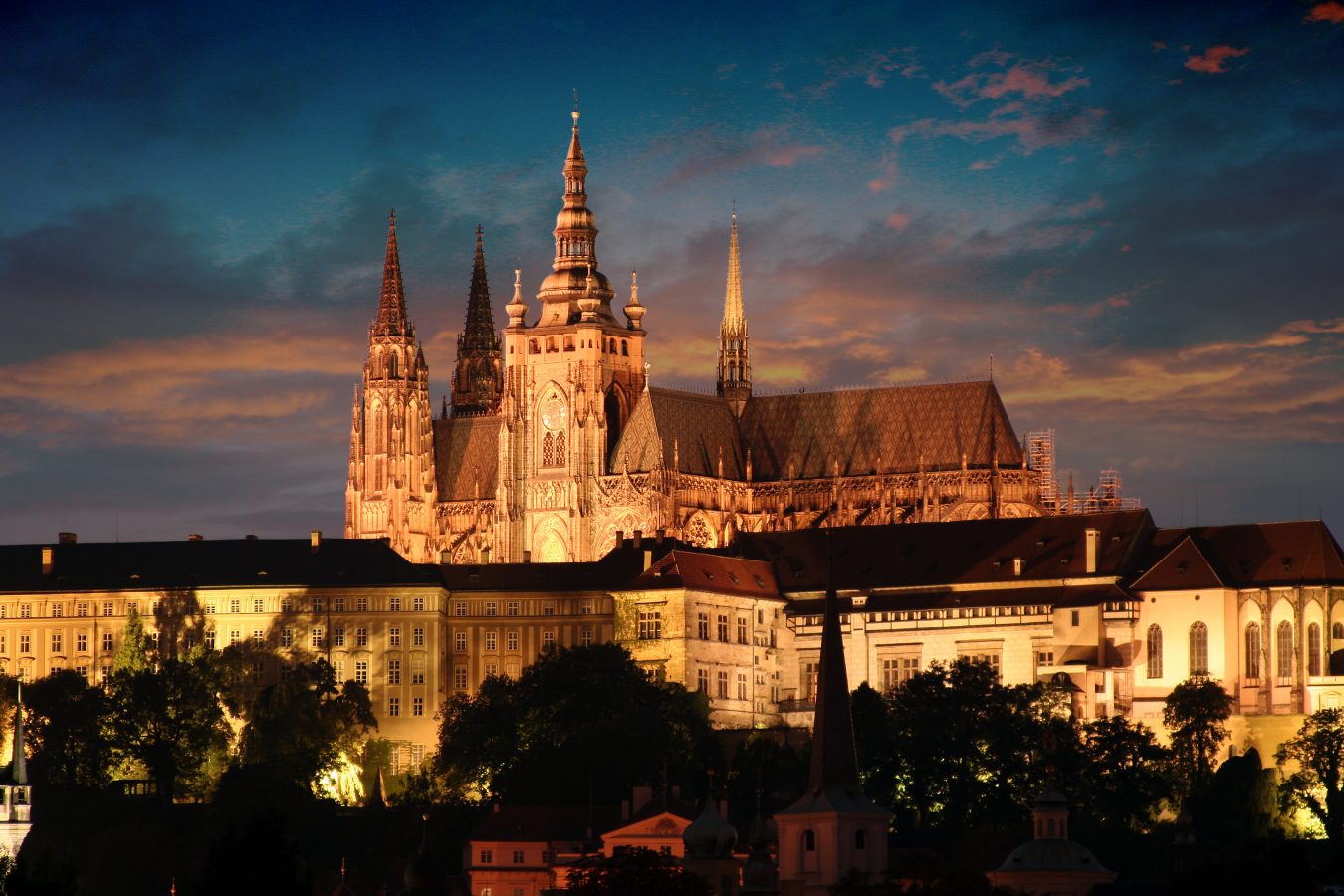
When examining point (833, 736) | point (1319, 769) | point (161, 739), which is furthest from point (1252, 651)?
point (161, 739)

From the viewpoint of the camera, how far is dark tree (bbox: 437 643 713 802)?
604 feet

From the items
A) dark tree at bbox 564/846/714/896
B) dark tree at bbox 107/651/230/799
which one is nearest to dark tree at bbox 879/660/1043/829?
dark tree at bbox 564/846/714/896

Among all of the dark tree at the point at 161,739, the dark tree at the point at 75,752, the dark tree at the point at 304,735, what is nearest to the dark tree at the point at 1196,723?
the dark tree at the point at 304,735

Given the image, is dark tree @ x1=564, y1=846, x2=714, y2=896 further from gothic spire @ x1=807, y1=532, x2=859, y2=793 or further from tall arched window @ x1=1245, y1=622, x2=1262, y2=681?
tall arched window @ x1=1245, y1=622, x2=1262, y2=681

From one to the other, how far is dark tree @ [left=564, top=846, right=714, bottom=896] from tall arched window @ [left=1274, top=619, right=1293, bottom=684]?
5124 centimetres

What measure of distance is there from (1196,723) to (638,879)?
166 ft

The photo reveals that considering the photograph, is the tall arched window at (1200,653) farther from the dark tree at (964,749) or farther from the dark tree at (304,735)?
the dark tree at (304,735)

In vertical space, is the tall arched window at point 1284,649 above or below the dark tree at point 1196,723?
above

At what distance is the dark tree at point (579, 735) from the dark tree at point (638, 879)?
27.4 meters

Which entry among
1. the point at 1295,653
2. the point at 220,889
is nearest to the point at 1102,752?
the point at 1295,653

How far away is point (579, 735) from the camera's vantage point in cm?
18725

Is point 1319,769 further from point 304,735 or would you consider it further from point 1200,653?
point 304,735

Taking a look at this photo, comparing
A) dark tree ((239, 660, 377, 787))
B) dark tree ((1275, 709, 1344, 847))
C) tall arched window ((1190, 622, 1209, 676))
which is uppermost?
tall arched window ((1190, 622, 1209, 676))

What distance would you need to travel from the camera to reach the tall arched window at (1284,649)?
197000 mm
